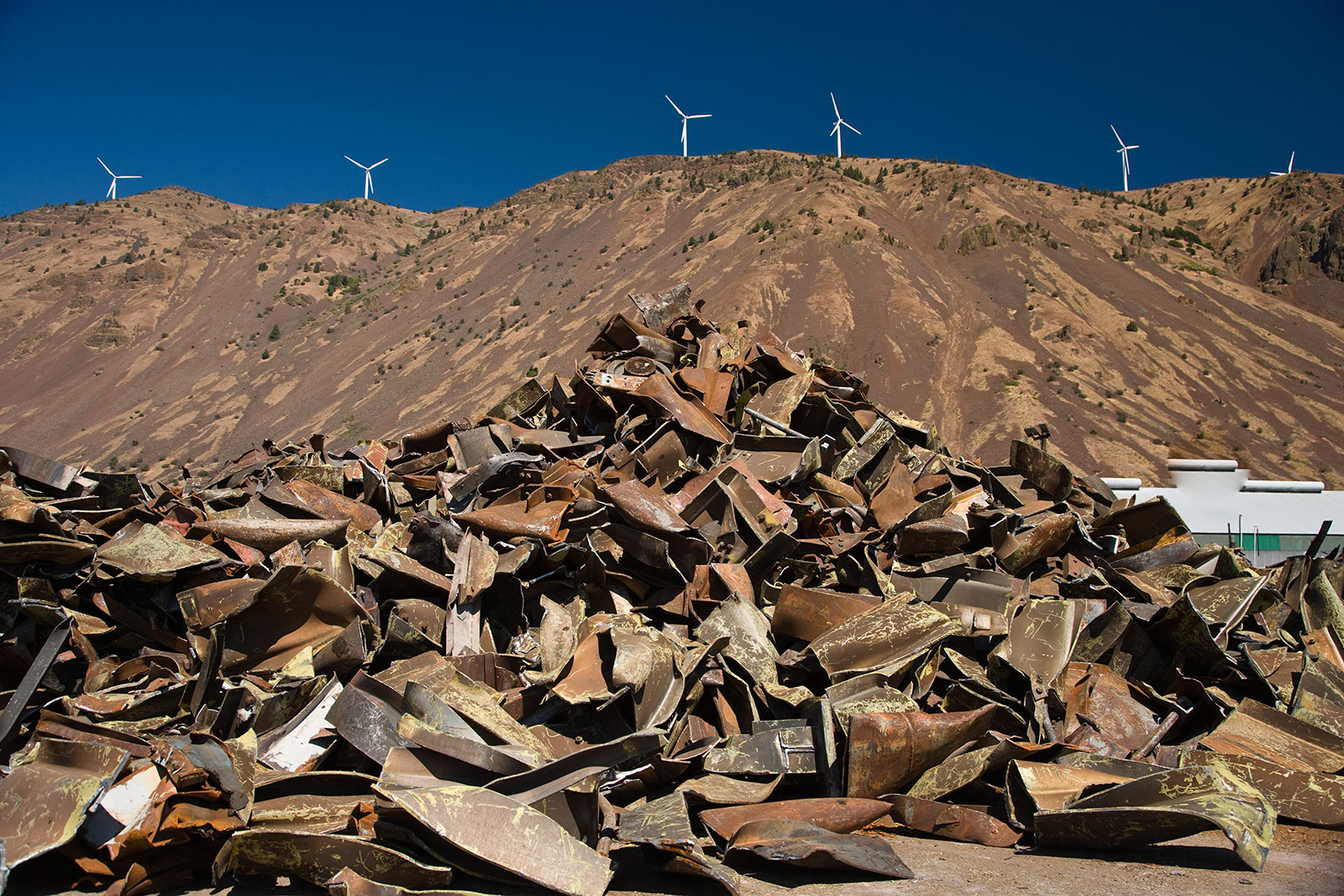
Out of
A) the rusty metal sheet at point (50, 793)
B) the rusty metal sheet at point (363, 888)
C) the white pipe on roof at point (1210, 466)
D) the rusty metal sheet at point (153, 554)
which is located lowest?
the rusty metal sheet at point (363, 888)

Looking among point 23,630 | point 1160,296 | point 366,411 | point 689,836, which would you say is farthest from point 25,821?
point 1160,296

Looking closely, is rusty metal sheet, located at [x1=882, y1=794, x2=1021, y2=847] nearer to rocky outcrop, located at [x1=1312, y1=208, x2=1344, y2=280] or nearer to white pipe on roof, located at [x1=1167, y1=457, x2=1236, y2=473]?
white pipe on roof, located at [x1=1167, y1=457, x2=1236, y2=473]

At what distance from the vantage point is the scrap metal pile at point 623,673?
2930 millimetres

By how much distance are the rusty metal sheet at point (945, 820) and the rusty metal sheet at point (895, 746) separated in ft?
0.35

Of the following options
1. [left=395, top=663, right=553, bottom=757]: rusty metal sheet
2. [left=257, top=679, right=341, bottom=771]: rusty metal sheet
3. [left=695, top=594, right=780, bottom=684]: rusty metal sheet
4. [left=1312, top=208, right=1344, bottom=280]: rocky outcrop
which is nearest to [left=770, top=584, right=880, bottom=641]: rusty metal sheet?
[left=695, top=594, right=780, bottom=684]: rusty metal sheet

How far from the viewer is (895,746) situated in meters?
3.44

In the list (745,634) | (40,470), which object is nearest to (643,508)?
(745,634)

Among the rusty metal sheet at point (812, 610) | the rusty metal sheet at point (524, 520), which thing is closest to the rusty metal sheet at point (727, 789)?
the rusty metal sheet at point (812, 610)

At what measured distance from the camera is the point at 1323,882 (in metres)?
2.83

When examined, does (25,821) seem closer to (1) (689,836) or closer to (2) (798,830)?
(1) (689,836)

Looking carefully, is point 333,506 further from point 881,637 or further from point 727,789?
point 881,637

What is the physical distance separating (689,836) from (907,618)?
1857 millimetres

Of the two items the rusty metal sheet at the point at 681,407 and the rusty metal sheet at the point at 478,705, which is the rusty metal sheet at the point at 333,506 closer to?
the rusty metal sheet at the point at 478,705

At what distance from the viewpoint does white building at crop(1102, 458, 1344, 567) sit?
14.9 m
